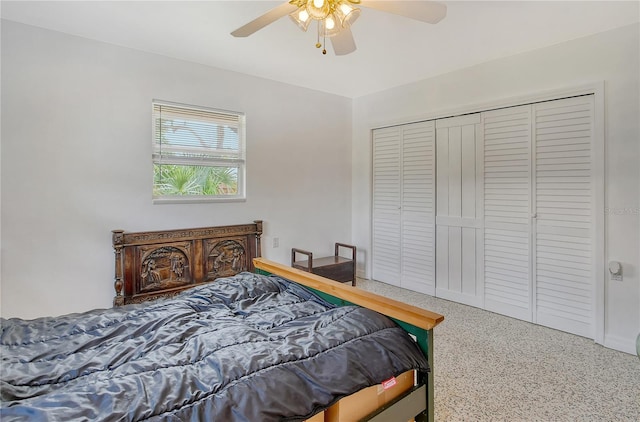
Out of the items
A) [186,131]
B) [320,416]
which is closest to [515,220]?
[320,416]

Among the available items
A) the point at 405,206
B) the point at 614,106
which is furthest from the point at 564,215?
the point at 405,206

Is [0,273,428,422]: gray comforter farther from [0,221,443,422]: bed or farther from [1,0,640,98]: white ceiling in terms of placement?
[1,0,640,98]: white ceiling

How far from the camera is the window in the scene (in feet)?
10.6

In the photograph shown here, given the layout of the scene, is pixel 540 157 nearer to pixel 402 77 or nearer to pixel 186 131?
pixel 402 77

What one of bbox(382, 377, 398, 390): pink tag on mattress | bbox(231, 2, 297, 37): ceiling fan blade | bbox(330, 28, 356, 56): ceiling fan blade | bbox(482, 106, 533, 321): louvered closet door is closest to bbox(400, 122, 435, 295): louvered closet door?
bbox(482, 106, 533, 321): louvered closet door

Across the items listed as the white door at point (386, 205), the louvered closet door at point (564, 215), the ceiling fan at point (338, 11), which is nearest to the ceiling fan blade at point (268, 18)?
→ the ceiling fan at point (338, 11)

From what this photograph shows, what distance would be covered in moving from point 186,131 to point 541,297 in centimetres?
381

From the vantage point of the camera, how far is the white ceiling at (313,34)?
2350mm

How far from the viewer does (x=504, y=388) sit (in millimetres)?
2100

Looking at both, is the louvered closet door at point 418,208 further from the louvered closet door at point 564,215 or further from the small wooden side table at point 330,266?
the louvered closet door at point 564,215

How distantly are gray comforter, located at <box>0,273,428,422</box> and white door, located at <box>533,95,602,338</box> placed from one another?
228 centimetres

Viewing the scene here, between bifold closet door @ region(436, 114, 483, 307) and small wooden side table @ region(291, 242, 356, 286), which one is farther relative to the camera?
small wooden side table @ region(291, 242, 356, 286)

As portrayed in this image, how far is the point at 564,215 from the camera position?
2924 mm

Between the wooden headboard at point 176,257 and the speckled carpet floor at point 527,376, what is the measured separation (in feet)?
7.10
